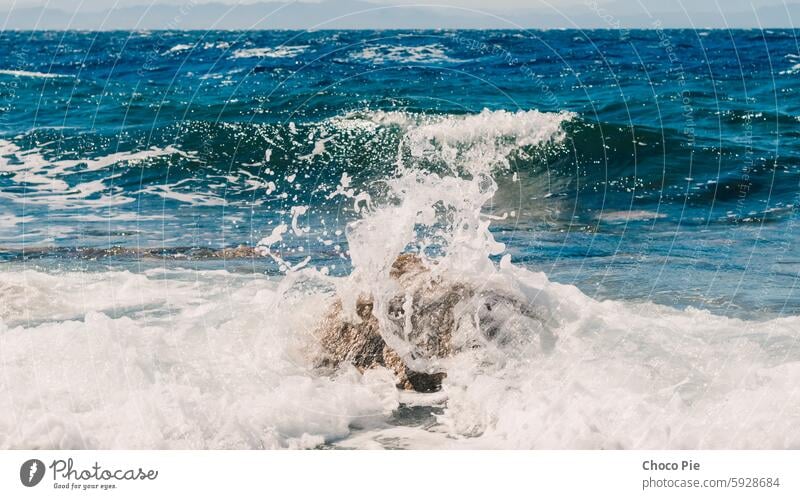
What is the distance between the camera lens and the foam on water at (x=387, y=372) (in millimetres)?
7199

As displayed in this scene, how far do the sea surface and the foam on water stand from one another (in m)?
0.03

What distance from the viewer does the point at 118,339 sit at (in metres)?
9.15

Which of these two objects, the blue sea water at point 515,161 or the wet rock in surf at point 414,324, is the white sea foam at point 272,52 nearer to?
the blue sea water at point 515,161

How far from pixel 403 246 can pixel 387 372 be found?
1523 millimetres

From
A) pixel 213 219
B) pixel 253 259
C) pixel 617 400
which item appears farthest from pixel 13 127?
pixel 617 400

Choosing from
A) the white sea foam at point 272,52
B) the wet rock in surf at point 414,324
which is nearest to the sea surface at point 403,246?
the wet rock in surf at point 414,324

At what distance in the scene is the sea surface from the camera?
24.7ft

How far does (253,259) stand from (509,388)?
6214mm

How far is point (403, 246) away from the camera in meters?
9.35

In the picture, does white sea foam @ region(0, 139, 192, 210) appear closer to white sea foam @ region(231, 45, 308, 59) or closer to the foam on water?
the foam on water

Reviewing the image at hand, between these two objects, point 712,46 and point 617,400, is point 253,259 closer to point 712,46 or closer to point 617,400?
point 617,400
